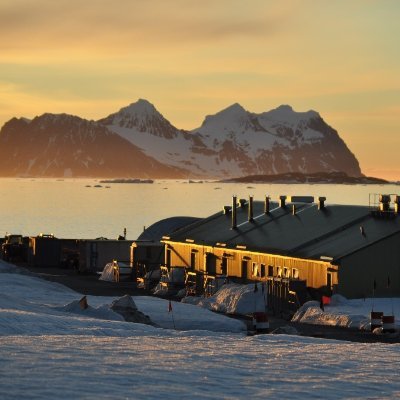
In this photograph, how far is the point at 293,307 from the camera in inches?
2093

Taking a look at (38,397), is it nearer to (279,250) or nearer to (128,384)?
(128,384)

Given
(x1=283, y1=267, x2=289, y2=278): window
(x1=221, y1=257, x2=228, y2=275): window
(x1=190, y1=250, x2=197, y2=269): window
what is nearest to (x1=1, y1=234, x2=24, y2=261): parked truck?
(x1=190, y1=250, x2=197, y2=269): window

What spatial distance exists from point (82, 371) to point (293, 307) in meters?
32.3

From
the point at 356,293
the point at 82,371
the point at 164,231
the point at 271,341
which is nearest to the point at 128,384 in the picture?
the point at 82,371

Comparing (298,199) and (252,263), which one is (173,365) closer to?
(252,263)

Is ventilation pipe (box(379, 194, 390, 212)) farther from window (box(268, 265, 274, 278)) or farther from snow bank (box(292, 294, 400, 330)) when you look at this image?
snow bank (box(292, 294, 400, 330))

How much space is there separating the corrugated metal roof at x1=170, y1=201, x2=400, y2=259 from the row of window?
2.98 feet

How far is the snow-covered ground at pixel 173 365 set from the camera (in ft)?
66.0

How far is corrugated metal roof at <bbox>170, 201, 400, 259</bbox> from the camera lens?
56688mm

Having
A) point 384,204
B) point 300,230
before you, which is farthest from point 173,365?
point 300,230

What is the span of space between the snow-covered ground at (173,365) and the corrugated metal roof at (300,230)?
2321cm

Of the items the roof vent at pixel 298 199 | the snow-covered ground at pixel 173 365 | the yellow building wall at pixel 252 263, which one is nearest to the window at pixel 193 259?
the yellow building wall at pixel 252 263

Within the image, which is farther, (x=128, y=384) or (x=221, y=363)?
(x=221, y=363)

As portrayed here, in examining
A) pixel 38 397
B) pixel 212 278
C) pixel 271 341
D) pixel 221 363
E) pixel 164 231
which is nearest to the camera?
pixel 38 397
